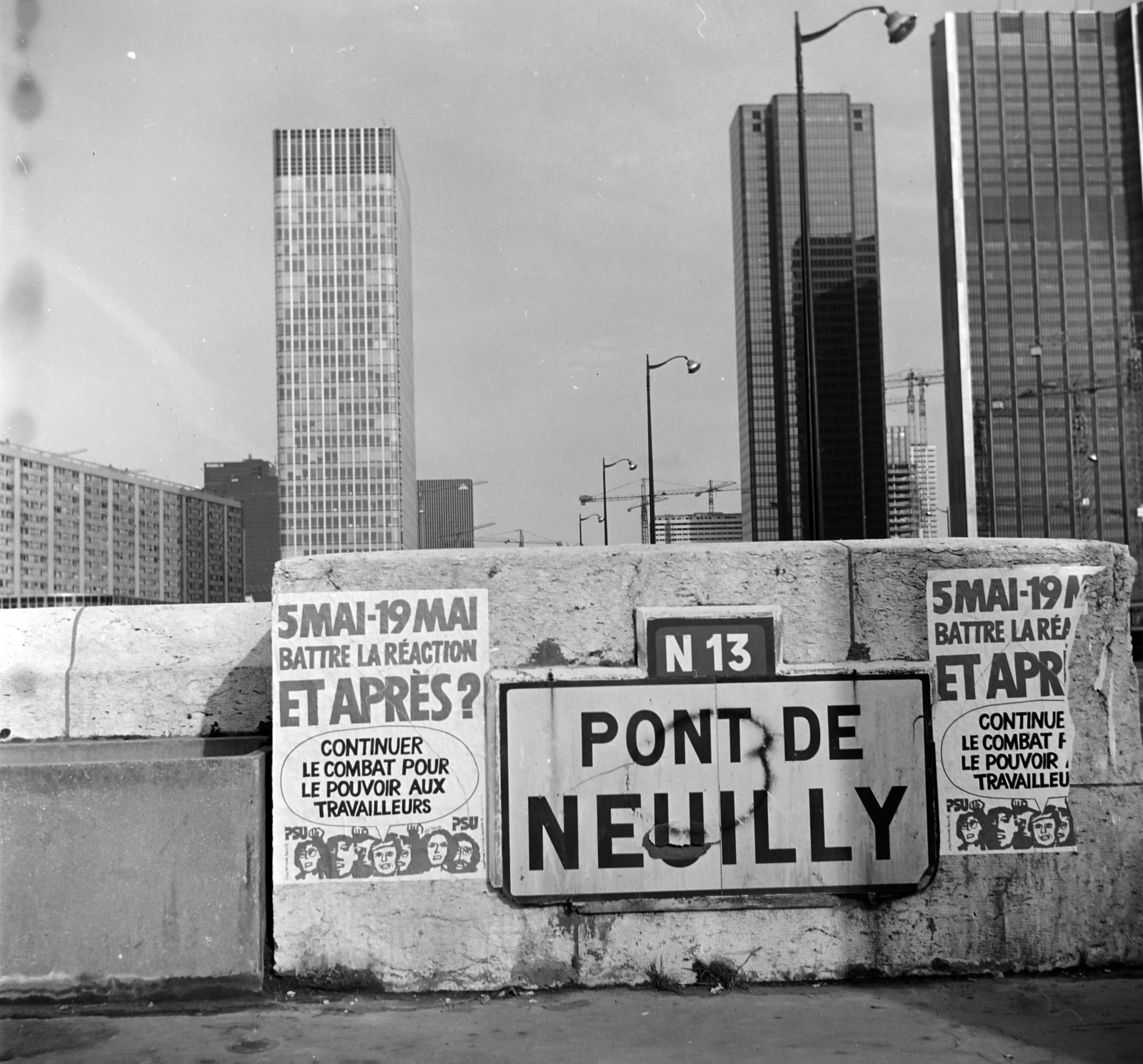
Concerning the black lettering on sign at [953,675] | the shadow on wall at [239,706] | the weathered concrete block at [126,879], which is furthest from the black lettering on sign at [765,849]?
the shadow on wall at [239,706]

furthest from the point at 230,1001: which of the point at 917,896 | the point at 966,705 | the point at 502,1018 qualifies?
the point at 966,705

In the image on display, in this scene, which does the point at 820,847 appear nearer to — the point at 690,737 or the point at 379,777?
the point at 690,737

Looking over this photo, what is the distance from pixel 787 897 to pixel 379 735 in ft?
6.46

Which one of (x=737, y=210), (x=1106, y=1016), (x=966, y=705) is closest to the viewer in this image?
(x=1106, y=1016)

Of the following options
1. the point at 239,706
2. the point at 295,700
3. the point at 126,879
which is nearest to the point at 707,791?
the point at 295,700

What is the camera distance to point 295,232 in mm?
190500

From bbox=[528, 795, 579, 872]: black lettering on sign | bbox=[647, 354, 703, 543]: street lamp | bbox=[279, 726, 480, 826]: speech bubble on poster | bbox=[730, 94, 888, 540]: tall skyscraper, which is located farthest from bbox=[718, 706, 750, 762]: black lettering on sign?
bbox=[730, 94, 888, 540]: tall skyscraper

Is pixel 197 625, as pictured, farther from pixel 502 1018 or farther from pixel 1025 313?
pixel 1025 313

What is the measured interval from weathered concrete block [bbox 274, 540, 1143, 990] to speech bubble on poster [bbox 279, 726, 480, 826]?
32cm

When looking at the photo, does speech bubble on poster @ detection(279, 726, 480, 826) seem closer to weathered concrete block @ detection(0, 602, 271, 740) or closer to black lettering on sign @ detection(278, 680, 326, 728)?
black lettering on sign @ detection(278, 680, 326, 728)

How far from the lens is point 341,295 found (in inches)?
7505

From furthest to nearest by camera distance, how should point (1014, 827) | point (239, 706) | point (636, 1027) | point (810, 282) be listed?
point (810, 282) → point (239, 706) → point (1014, 827) → point (636, 1027)

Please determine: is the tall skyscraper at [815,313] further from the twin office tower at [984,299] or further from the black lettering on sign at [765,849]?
the black lettering on sign at [765,849]

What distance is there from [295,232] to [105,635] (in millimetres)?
199892
